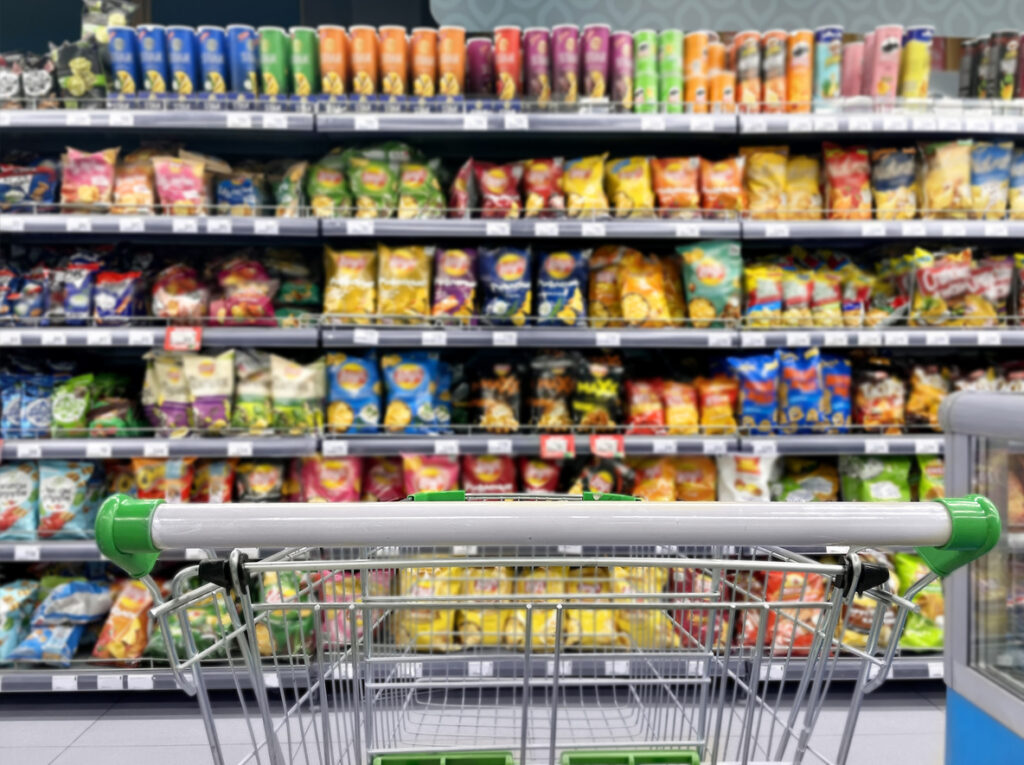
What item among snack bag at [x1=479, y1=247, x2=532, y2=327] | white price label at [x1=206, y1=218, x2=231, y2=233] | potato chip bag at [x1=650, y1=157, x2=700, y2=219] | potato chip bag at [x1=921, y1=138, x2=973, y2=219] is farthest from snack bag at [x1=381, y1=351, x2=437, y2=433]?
potato chip bag at [x1=921, y1=138, x2=973, y2=219]

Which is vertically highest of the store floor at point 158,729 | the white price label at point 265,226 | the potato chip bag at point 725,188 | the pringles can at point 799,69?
the pringles can at point 799,69

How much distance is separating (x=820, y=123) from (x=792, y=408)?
100 cm

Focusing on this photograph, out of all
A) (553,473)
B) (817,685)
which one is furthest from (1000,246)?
(817,685)

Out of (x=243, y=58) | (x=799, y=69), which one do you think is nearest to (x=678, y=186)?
(x=799, y=69)

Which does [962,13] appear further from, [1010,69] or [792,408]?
[792,408]

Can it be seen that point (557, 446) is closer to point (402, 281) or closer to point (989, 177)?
point (402, 281)

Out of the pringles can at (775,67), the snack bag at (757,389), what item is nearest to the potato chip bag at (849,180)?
the pringles can at (775,67)

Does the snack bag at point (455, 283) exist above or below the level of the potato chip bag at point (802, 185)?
below

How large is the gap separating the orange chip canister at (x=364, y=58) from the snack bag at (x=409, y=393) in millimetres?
969

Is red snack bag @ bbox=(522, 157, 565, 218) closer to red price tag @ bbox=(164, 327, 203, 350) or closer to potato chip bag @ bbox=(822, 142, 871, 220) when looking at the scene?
potato chip bag @ bbox=(822, 142, 871, 220)

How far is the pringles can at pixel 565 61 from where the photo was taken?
2.69m

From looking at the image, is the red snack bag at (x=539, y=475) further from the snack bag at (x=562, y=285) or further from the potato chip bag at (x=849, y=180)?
the potato chip bag at (x=849, y=180)

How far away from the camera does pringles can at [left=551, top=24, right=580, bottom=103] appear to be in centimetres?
269

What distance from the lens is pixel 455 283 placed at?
2.75 metres
